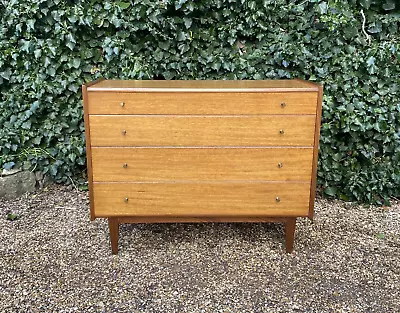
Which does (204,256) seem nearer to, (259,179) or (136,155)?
(259,179)

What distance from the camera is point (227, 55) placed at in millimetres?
3156

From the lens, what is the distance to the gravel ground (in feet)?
6.73

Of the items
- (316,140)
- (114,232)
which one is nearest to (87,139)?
(114,232)

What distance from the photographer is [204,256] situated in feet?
8.11

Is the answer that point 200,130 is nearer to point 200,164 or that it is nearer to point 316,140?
point 200,164

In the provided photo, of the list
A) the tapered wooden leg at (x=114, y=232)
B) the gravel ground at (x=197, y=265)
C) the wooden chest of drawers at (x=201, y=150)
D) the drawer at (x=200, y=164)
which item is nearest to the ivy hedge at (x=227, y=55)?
the gravel ground at (x=197, y=265)

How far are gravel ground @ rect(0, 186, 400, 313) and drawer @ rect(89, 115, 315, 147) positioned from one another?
2.36ft

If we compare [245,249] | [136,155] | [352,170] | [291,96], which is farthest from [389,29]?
[136,155]

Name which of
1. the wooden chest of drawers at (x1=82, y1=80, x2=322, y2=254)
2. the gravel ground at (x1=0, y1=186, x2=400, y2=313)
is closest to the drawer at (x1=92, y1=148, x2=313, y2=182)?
the wooden chest of drawers at (x1=82, y1=80, x2=322, y2=254)

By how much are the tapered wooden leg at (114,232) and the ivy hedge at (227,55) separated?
1102mm

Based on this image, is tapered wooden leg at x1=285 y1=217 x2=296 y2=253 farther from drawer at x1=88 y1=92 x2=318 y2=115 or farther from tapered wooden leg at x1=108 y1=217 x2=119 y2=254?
tapered wooden leg at x1=108 y1=217 x2=119 y2=254

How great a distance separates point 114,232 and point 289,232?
3.51 ft

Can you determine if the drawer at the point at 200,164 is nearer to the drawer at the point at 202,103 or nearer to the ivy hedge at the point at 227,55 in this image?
the drawer at the point at 202,103

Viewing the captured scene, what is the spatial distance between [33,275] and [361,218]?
230 cm
